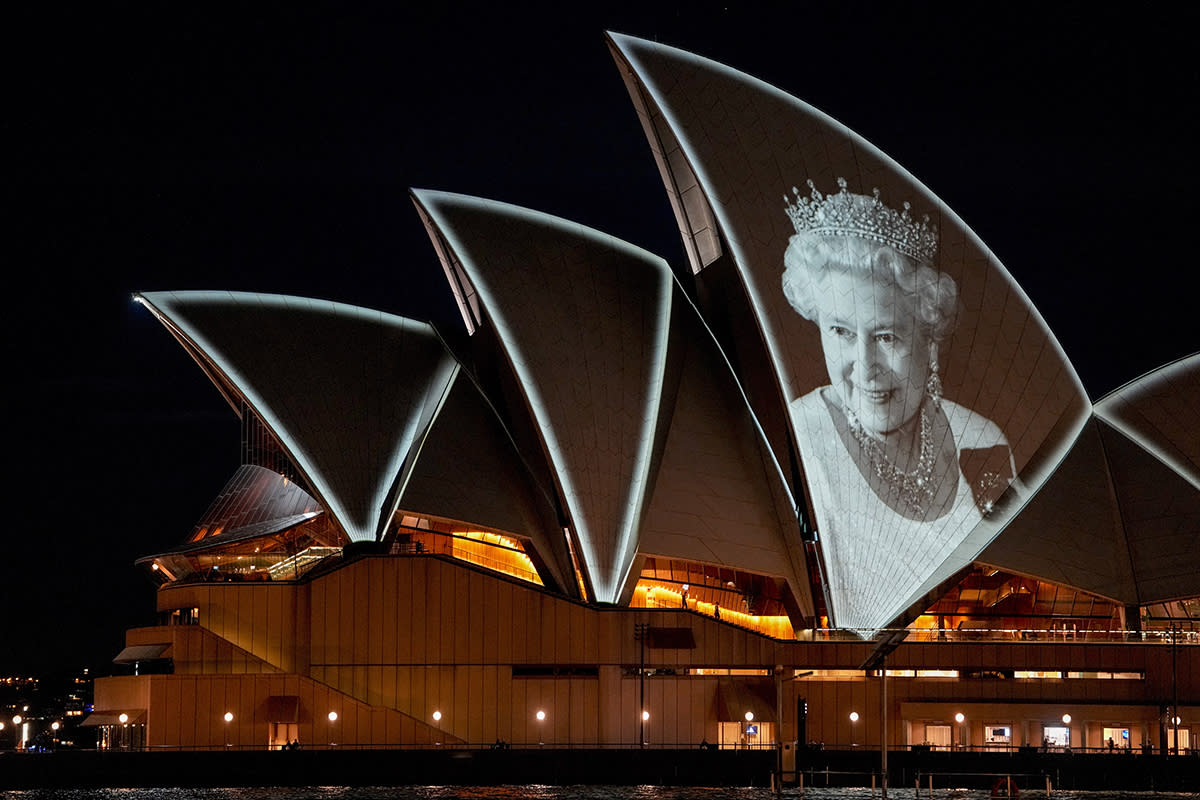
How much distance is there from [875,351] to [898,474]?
358cm

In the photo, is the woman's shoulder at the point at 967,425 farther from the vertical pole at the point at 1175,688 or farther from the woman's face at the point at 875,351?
the vertical pole at the point at 1175,688

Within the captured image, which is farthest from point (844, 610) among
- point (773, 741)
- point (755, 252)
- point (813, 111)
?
point (813, 111)

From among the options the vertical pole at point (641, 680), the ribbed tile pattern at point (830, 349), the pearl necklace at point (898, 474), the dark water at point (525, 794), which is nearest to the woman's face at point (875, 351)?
the ribbed tile pattern at point (830, 349)

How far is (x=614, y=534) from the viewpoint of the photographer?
43.2 meters

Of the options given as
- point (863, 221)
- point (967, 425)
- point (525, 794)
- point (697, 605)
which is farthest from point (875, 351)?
point (525, 794)

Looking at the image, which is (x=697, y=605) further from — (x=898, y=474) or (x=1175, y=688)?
(x=1175, y=688)

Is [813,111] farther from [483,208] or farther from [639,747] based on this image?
[639,747]

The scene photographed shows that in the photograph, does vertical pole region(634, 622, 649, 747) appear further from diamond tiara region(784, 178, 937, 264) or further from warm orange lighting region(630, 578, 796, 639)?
diamond tiara region(784, 178, 937, 264)

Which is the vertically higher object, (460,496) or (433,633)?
(460,496)

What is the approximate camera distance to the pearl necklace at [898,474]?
43875mm

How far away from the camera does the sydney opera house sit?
1672 inches

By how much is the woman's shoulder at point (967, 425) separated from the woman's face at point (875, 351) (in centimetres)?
97

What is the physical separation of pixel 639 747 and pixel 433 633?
6.47 meters

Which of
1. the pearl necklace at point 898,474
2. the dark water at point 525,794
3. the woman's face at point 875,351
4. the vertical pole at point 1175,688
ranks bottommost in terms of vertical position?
the dark water at point 525,794
